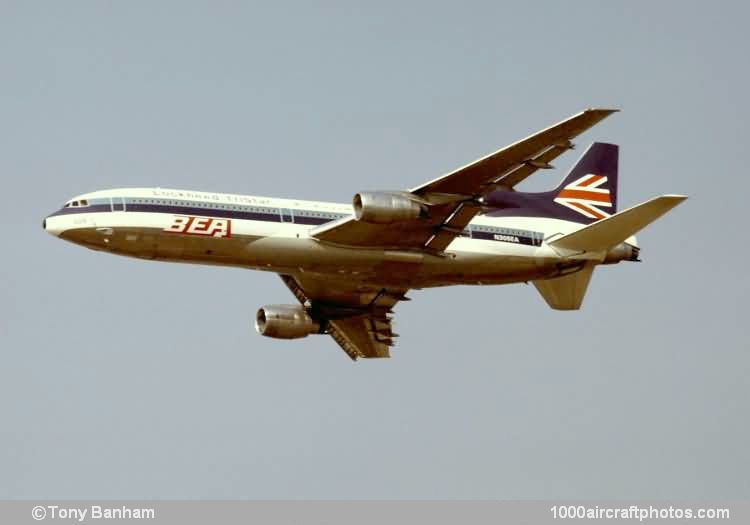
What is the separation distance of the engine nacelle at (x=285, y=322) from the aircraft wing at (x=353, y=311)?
0.56 metres

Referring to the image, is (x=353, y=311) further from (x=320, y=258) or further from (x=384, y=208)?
(x=384, y=208)

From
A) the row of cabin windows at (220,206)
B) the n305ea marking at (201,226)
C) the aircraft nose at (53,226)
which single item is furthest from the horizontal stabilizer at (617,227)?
the aircraft nose at (53,226)

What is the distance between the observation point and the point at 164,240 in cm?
5928

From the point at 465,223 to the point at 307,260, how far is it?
7.00 metres

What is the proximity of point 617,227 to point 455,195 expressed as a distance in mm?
7827

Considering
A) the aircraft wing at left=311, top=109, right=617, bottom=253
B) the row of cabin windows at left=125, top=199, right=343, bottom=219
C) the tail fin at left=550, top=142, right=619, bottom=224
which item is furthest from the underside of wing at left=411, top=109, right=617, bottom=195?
the tail fin at left=550, top=142, right=619, bottom=224

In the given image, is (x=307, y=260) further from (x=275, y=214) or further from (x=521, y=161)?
(x=521, y=161)

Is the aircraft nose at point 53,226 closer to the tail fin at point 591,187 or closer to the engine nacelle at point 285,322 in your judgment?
the engine nacelle at point 285,322

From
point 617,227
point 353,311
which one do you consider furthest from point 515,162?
point 353,311

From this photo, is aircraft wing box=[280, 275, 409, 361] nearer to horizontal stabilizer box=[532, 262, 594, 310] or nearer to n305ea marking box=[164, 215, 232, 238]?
horizontal stabilizer box=[532, 262, 594, 310]

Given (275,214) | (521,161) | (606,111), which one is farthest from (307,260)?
(606,111)

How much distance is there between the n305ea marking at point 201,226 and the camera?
59.2 m

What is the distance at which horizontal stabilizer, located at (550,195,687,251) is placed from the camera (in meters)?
60.5

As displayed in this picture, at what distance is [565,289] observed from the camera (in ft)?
221
